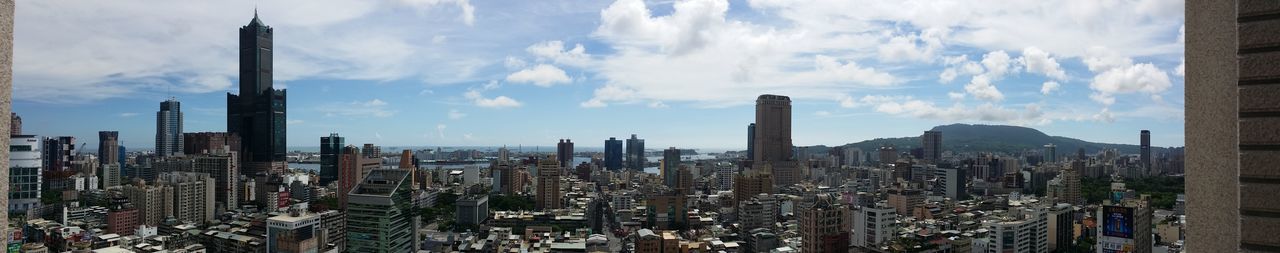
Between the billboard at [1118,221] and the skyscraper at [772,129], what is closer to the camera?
the billboard at [1118,221]

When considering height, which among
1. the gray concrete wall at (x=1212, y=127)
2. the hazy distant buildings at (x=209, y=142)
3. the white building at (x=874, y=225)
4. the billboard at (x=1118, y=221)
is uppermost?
the gray concrete wall at (x=1212, y=127)

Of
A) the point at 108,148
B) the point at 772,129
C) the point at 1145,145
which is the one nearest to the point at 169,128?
the point at 108,148

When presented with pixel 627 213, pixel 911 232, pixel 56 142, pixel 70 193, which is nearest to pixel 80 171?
pixel 56 142

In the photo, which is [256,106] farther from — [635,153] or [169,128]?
[635,153]

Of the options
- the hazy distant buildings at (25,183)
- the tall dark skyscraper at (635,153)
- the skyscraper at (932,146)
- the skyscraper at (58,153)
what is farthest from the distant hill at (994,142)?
the hazy distant buildings at (25,183)

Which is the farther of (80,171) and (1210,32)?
(80,171)

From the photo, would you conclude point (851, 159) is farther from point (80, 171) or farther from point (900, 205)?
point (80, 171)

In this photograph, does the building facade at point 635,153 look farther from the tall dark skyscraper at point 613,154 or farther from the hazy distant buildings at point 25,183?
the hazy distant buildings at point 25,183
